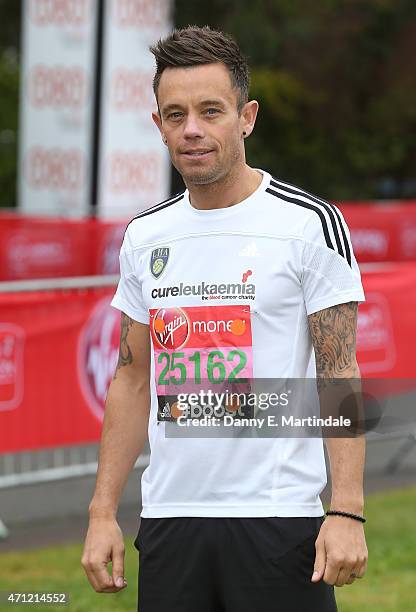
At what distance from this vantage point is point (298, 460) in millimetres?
3064

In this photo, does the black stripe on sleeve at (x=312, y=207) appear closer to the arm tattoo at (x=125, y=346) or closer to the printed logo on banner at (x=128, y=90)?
the arm tattoo at (x=125, y=346)

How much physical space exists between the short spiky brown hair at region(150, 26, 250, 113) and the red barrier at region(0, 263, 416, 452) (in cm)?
448

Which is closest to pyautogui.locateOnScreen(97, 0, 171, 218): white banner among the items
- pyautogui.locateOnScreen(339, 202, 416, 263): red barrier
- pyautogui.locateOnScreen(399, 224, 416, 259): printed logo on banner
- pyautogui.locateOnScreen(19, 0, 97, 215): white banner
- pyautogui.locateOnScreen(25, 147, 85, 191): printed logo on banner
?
pyautogui.locateOnScreen(19, 0, 97, 215): white banner

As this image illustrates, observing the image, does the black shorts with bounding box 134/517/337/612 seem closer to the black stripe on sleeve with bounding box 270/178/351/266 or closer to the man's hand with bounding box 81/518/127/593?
the man's hand with bounding box 81/518/127/593

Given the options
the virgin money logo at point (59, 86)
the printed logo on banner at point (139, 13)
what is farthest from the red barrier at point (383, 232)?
the virgin money logo at point (59, 86)

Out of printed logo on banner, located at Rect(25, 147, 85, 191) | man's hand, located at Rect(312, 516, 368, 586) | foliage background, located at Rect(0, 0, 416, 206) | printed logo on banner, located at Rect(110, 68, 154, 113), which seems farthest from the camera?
foliage background, located at Rect(0, 0, 416, 206)

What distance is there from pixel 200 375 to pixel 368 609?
3.14 metres

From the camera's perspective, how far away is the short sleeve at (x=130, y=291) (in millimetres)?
3289

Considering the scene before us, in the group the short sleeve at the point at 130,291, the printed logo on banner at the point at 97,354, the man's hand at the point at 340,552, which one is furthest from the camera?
the printed logo on banner at the point at 97,354

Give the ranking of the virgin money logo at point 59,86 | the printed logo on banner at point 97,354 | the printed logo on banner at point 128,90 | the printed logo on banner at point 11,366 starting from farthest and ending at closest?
the virgin money logo at point 59,86 < the printed logo on banner at point 128,90 < the printed logo on banner at point 97,354 < the printed logo on banner at point 11,366

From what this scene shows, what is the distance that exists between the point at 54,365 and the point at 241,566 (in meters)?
4.75

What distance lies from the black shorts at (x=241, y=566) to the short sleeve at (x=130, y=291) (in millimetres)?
575

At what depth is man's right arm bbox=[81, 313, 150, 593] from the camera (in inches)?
125

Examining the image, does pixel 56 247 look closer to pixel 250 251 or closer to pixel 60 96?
pixel 60 96
